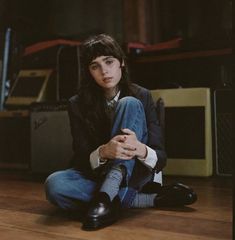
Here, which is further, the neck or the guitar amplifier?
the guitar amplifier

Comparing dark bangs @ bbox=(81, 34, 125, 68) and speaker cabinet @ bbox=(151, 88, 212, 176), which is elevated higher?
dark bangs @ bbox=(81, 34, 125, 68)

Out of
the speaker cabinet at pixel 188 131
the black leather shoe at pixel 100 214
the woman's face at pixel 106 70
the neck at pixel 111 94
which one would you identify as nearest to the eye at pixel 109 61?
the woman's face at pixel 106 70

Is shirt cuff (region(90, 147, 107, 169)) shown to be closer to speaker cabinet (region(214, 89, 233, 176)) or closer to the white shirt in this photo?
the white shirt

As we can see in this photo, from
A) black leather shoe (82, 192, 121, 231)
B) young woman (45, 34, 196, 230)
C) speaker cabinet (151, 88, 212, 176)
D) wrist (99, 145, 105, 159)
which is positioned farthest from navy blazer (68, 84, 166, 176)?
speaker cabinet (151, 88, 212, 176)

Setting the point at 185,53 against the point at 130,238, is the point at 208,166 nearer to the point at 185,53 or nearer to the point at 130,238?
the point at 185,53

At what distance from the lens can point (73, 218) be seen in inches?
56.7

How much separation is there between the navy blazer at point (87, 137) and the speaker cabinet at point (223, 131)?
2.59 ft

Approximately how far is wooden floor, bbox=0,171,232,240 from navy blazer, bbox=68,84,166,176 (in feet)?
0.60

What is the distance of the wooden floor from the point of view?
1.21 metres

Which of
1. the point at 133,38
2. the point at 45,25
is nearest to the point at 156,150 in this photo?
the point at 133,38

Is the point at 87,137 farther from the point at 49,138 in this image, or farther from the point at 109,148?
the point at 49,138

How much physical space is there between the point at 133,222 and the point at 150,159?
21 cm

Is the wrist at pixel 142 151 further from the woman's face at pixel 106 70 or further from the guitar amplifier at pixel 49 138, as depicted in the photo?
the guitar amplifier at pixel 49 138

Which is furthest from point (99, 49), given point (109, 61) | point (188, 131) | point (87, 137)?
point (188, 131)
